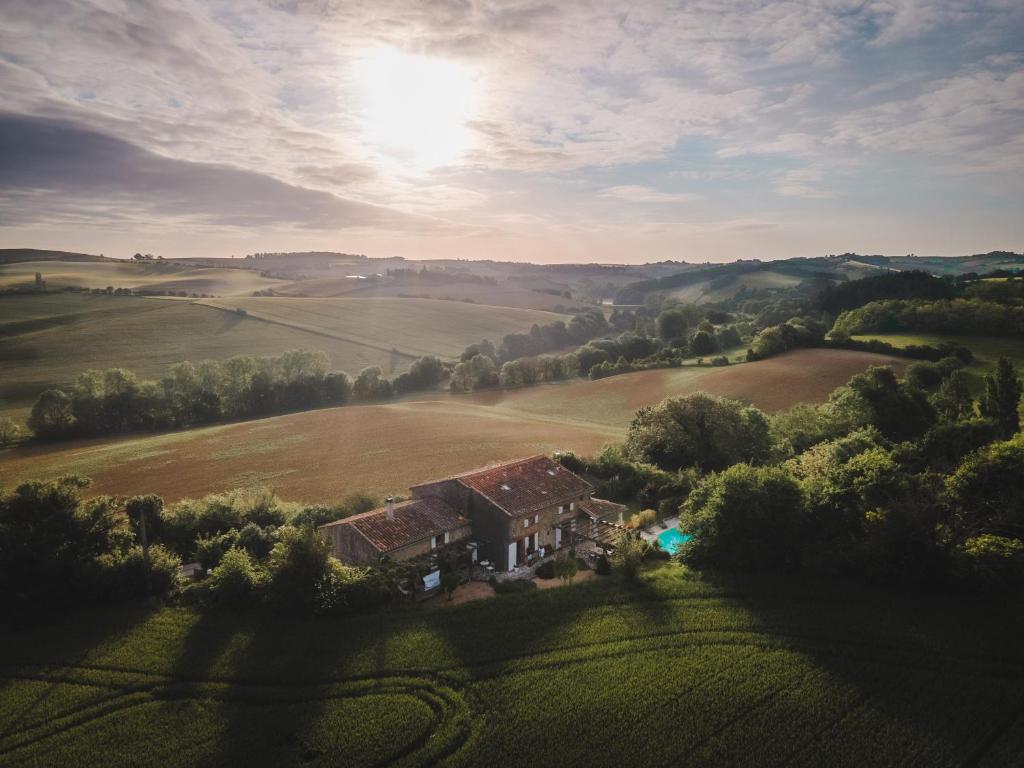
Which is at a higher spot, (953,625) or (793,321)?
(793,321)

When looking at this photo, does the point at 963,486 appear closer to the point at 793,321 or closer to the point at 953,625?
the point at 953,625

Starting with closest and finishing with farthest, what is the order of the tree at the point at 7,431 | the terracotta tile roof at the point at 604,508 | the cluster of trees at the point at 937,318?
the terracotta tile roof at the point at 604,508, the tree at the point at 7,431, the cluster of trees at the point at 937,318

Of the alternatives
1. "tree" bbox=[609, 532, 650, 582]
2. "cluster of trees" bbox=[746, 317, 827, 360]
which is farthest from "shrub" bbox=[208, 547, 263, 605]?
"cluster of trees" bbox=[746, 317, 827, 360]

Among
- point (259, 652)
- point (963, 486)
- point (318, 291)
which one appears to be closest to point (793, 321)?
point (963, 486)

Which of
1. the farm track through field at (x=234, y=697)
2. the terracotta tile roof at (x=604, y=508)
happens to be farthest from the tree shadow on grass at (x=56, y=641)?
the terracotta tile roof at (x=604, y=508)

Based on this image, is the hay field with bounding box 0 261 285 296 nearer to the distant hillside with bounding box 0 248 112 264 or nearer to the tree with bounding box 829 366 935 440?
the distant hillside with bounding box 0 248 112 264

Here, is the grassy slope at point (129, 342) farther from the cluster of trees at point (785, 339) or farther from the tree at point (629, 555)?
the tree at point (629, 555)

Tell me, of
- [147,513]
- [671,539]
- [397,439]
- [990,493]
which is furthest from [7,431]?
[990,493]
